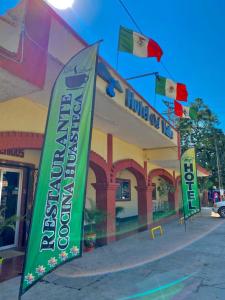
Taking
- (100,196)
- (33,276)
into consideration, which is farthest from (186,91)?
(33,276)

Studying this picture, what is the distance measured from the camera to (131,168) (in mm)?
12172

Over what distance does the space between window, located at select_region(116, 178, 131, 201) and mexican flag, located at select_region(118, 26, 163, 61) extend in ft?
27.1

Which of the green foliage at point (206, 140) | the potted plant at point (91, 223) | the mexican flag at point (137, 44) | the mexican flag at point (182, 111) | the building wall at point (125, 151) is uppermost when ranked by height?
the green foliage at point (206, 140)

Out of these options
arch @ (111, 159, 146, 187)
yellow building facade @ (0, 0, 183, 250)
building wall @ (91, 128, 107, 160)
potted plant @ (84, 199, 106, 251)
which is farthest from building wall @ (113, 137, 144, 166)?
potted plant @ (84, 199, 106, 251)

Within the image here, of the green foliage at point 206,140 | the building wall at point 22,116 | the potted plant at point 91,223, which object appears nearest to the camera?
the building wall at point 22,116

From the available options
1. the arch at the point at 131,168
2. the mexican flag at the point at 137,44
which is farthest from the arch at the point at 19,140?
the arch at the point at 131,168

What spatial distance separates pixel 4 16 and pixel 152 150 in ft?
32.3

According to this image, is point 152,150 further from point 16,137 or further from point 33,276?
point 33,276

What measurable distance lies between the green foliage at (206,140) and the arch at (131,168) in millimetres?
23884

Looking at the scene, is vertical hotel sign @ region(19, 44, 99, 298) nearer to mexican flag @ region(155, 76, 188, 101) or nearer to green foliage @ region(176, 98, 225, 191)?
mexican flag @ region(155, 76, 188, 101)

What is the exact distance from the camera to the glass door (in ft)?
25.7

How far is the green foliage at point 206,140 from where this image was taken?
36250 mm

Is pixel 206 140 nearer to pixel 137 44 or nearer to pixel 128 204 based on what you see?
pixel 128 204

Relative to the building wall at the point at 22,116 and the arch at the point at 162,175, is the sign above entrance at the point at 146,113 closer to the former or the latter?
the building wall at the point at 22,116
